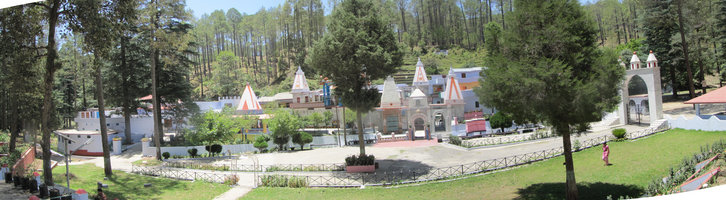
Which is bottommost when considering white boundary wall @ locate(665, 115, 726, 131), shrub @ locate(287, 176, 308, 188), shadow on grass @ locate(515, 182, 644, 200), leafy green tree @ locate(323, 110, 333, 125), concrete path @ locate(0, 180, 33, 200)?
shrub @ locate(287, 176, 308, 188)

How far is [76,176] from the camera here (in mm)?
12336

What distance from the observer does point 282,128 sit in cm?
2091

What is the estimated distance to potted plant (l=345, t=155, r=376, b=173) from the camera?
13.9m

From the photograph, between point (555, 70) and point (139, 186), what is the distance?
39.8ft

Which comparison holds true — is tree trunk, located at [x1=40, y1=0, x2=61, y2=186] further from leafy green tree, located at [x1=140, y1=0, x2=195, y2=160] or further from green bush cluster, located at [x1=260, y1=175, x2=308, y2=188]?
leafy green tree, located at [x1=140, y1=0, x2=195, y2=160]

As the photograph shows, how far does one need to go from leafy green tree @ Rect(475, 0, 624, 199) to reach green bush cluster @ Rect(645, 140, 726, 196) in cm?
134

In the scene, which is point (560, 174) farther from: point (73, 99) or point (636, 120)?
point (73, 99)

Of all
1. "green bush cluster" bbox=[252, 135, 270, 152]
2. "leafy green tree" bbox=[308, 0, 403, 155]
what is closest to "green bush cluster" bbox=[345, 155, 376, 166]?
"leafy green tree" bbox=[308, 0, 403, 155]

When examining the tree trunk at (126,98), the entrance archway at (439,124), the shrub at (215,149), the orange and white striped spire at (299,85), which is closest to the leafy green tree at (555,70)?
the shrub at (215,149)

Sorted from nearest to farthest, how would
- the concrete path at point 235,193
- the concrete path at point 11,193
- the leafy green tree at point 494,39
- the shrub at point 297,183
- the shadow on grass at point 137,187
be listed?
the leafy green tree at point 494,39 → the concrete path at point 11,193 → the concrete path at point 235,193 → the shadow on grass at point 137,187 → the shrub at point 297,183

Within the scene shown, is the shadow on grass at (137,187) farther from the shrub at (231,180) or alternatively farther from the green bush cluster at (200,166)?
the green bush cluster at (200,166)

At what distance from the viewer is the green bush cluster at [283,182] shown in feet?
38.6

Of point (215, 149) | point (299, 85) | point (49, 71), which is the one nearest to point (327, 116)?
point (299, 85)

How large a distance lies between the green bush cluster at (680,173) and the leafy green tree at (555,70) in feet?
4.40
